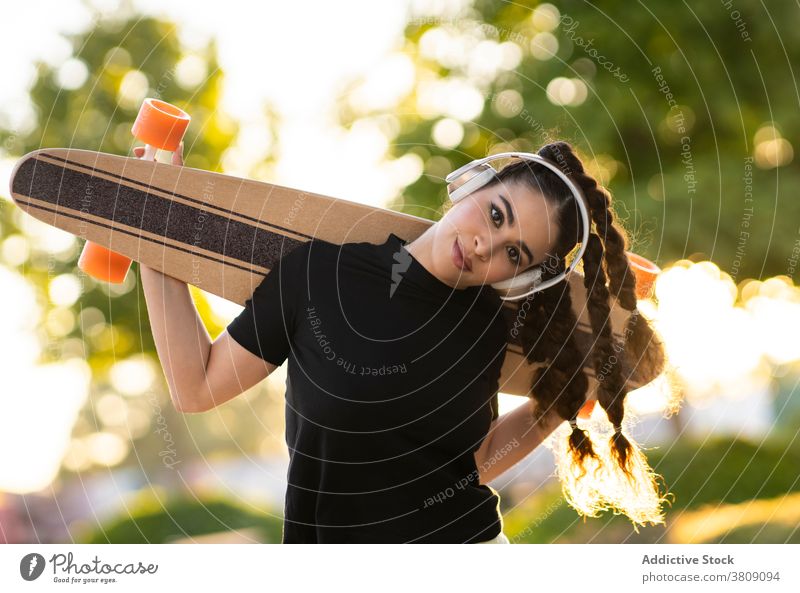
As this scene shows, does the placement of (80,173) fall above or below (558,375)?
above

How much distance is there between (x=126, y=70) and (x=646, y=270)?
639 centimetres

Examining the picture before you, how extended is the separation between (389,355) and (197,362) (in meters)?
0.44

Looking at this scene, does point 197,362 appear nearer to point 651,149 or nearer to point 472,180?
point 472,180

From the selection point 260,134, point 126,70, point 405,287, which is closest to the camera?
point 405,287

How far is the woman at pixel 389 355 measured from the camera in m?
1.73

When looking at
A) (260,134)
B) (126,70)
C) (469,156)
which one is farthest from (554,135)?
(126,70)

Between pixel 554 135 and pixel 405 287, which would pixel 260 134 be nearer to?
pixel 554 135

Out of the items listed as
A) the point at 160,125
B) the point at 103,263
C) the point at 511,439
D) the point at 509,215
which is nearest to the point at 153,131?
the point at 160,125

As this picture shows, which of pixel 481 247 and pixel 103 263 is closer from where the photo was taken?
pixel 481 247

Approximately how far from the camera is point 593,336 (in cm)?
231

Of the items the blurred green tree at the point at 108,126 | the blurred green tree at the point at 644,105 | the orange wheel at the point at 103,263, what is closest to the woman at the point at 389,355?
the orange wheel at the point at 103,263

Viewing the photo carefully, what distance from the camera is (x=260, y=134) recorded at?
6543 mm

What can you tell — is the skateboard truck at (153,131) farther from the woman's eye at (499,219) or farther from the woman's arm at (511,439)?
the woman's arm at (511,439)

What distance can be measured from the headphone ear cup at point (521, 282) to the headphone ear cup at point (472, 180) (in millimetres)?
236
